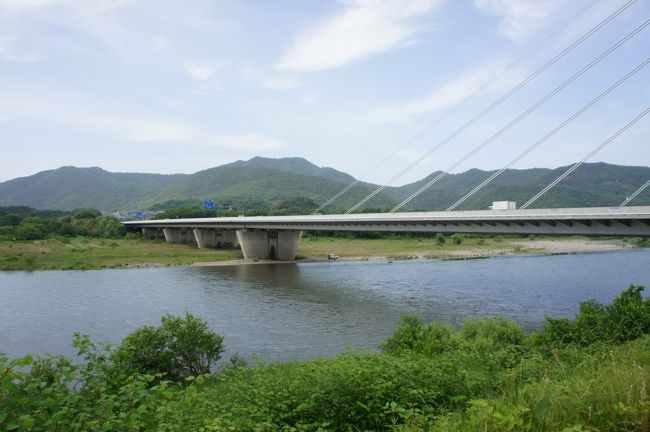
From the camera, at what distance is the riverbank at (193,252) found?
49.3 meters

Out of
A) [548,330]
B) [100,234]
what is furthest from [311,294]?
[100,234]

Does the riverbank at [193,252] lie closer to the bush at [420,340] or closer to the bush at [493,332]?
the bush at [493,332]

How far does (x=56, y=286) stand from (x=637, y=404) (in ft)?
122

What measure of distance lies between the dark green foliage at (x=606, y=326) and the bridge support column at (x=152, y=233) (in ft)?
259

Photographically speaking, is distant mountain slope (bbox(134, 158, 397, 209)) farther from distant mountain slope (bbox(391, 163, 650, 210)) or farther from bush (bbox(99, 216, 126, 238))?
bush (bbox(99, 216, 126, 238))

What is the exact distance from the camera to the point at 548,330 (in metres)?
12.8

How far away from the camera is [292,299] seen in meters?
28.5

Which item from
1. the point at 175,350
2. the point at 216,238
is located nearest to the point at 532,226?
the point at 175,350

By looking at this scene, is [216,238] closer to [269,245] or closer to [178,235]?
[178,235]

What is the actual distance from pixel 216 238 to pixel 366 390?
212 feet

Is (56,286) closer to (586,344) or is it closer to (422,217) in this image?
(422,217)

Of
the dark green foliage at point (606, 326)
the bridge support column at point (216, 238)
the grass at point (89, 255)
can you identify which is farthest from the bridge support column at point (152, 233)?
the dark green foliage at point (606, 326)

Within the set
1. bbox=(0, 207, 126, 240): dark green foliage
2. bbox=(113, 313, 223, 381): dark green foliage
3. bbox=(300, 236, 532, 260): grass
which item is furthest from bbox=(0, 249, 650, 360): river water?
bbox=(0, 207, 126, 240): dark green foliage

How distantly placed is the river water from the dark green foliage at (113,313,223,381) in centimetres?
267
